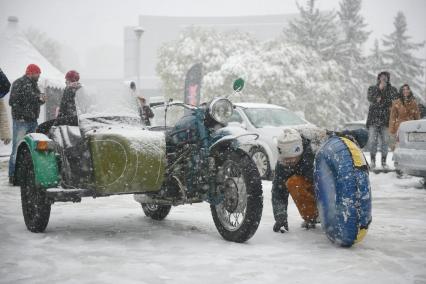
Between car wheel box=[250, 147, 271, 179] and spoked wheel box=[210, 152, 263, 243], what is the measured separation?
5.62 metres

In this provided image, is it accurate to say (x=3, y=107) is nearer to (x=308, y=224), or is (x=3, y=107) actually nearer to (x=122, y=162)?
(x=122, y=162)

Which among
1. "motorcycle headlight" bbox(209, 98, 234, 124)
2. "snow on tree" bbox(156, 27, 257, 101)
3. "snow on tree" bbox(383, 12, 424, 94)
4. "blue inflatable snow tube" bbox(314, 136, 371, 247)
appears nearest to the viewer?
"blue inflatable snow tube" bbox(314, 136, 371, 247)

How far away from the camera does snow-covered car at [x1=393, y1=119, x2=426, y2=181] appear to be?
27.9 feet

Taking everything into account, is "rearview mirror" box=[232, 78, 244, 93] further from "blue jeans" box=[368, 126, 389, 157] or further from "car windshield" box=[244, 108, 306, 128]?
"blue jeans" box=[368, 126, 389, 157]

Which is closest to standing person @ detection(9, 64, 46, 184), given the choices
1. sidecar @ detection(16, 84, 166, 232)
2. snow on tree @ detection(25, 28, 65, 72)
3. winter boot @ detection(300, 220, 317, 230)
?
sidecar @ detection(16, 84, 166, 232)

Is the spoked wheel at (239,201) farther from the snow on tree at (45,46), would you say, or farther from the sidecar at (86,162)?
the snow on tree at (45,46)

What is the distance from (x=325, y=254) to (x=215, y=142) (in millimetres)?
1468

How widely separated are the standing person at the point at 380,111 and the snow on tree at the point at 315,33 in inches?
1223

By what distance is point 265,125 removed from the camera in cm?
1147

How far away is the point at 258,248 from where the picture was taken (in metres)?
4.61

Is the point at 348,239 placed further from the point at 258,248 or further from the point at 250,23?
the point at 250,23

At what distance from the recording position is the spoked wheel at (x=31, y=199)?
17.0 feet

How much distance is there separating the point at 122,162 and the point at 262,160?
6.25 meters

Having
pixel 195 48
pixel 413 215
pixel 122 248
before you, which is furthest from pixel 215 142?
pixel 195 48
